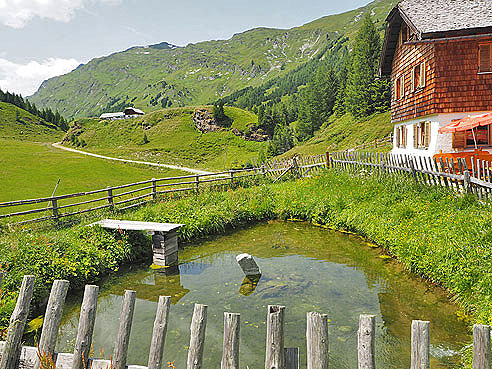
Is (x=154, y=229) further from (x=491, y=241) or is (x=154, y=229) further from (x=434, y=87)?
(x=434, y=87)

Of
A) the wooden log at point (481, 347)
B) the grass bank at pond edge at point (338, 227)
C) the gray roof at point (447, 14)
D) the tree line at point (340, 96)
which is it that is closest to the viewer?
the wooden log at point (481, 347)

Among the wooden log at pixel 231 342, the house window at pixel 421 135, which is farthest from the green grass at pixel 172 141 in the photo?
the wooden log at pixel 231 342

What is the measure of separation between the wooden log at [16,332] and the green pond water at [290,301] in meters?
1.75

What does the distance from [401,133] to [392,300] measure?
64.8ft

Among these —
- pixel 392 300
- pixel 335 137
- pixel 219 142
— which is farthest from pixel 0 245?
pixel 219 142

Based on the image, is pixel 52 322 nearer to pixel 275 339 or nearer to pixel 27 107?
pixel 275 339

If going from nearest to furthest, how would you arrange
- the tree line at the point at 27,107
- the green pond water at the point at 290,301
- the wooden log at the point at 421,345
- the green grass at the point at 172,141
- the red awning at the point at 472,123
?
the wooden log at the point at 421,345, the green pond water at the point at 290,301, the red awning at the point at 472,123, the green grass at the point at 172,141, the tree line at the point at 27,107

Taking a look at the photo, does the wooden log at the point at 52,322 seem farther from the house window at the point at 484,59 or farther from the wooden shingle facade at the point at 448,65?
the house window at the point at 484,59

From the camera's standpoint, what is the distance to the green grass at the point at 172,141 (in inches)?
2653

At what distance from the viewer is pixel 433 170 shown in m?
13.1

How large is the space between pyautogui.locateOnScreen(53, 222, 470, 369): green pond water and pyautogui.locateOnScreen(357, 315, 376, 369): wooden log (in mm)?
3507

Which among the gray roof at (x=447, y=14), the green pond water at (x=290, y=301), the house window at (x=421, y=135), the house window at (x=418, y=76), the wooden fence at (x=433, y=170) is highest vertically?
the gray roof at (x=447, y=14)

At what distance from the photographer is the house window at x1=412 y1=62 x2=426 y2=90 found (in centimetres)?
1989

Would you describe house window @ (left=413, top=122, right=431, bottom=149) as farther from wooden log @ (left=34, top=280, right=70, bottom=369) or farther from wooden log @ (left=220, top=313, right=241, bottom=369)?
wooden log @ (left=34, top=280, right=70, bottom=369)
